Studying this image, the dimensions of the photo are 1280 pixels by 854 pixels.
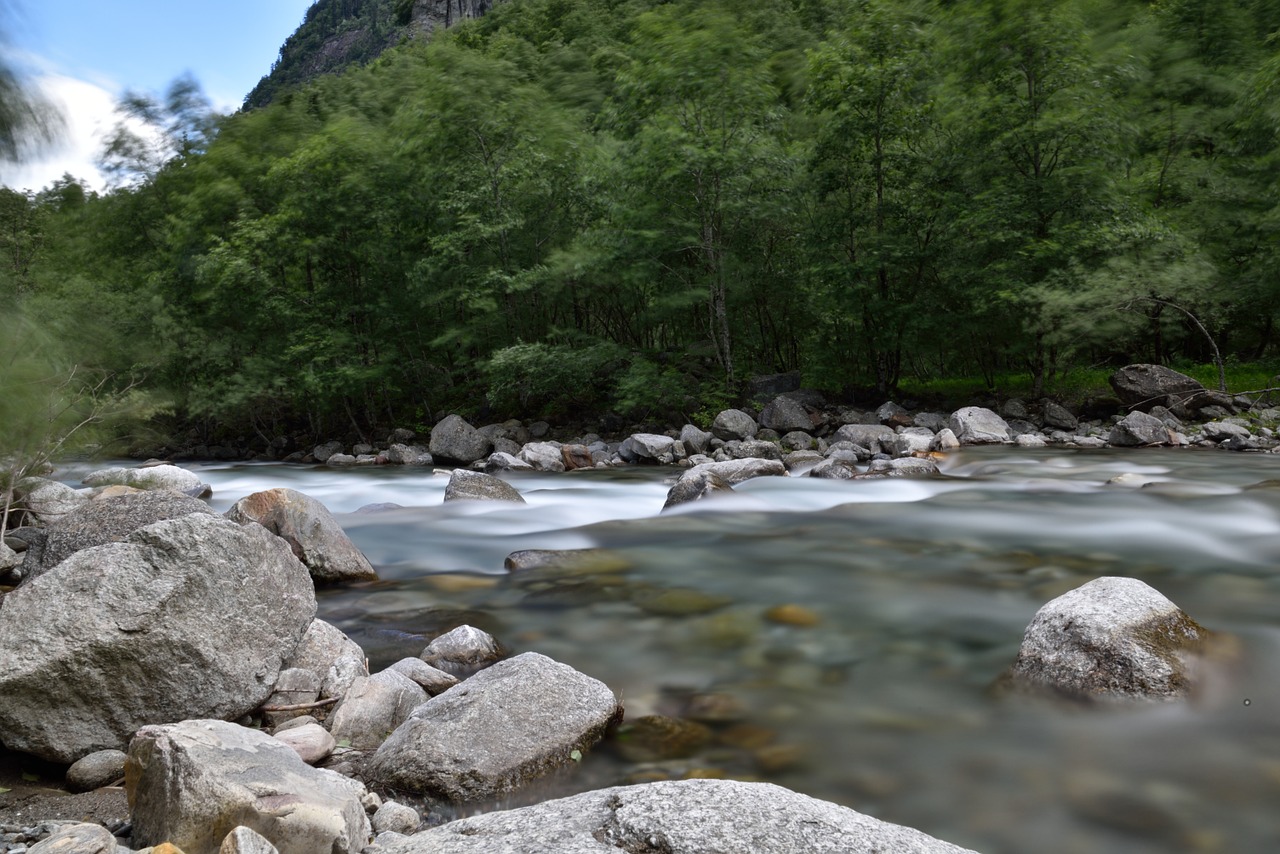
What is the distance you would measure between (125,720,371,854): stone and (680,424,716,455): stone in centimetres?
1470

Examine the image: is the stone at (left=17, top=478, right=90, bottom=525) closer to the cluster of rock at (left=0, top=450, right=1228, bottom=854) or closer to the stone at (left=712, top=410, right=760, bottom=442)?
the cluster of rock at (left=0, top=450, right=1228, bottom=854)

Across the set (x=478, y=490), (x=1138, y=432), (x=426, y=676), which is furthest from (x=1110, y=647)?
(x=1138, y=432)

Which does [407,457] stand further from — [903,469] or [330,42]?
[330,42]

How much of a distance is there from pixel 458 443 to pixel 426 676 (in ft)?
51.9

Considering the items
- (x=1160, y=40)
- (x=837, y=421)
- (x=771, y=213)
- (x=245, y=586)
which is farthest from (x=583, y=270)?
(x=1160, y=40)

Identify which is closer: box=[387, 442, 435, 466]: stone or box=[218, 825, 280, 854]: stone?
box=[218, 825, 280, 854]: stone

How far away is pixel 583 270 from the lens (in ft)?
65.0

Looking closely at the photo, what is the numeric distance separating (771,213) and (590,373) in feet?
20.9

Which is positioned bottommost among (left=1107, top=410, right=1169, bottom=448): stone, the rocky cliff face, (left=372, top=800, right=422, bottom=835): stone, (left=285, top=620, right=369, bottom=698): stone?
(left=372, top=800, right=422, bottom=835): stone

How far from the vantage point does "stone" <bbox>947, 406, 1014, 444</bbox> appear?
636 inches

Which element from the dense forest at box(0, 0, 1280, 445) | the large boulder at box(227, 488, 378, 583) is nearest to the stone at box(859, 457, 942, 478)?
the dense forest at box(0, 0, 1280, 445)

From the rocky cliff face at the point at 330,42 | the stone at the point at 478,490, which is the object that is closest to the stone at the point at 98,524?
the stone at the point at 478,490

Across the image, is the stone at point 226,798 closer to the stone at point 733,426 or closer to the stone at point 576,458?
the stone at point 576,458

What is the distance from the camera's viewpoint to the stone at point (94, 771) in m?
3.31
